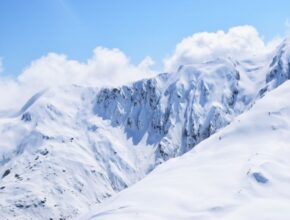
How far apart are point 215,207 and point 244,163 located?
24585 millimetres

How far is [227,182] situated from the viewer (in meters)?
91.7

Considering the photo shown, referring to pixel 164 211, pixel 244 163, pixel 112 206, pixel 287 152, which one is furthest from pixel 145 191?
pixel 287 152

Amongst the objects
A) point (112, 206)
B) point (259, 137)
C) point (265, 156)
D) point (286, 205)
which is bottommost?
point (286, 205)

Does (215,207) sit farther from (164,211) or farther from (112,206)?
(112,206)

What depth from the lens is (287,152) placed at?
348 feet

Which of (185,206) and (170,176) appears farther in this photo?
(170,176)

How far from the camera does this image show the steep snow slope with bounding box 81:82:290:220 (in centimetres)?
7744

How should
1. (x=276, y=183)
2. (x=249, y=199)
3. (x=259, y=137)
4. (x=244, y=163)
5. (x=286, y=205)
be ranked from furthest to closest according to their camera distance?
(x=259, y=137)
(x=244, y=163)
(x=276, y=183)
(x=249, y=199)
(x=286, y=205)

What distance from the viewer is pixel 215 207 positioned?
258 feet

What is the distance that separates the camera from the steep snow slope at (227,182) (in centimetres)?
7744

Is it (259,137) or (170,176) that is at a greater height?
(259,137)

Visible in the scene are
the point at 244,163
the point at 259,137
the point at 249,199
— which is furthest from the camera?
the point at 259,137

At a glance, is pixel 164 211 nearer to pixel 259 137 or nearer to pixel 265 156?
pixel 265 156

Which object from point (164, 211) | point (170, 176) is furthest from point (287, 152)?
point (164, 211)
